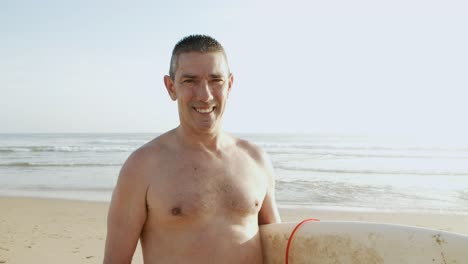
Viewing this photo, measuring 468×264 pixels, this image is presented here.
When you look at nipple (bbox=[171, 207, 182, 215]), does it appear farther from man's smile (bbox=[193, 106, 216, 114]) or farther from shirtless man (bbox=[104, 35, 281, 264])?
man's smile (bbox=[193, 106, 216, 114])

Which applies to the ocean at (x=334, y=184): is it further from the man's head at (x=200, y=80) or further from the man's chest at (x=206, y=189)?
the man's head at (x=200, y=80)

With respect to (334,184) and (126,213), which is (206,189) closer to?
(126,213)

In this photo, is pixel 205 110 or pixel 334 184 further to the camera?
pixel 334 184

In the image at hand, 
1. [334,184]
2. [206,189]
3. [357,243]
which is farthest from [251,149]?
[334,184]

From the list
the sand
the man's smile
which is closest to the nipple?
the man's smile

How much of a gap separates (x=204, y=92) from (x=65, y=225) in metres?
5.38

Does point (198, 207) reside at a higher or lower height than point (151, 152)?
lower

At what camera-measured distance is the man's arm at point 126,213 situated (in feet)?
7.10

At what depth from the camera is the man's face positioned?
2.28m

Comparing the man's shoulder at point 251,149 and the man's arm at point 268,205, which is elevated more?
the man's shoulder at point 251,149

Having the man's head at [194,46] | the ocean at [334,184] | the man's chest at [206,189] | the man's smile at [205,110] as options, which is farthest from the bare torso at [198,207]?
the ocean at [334,184]

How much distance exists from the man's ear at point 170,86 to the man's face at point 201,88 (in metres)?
0.02

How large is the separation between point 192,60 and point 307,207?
21.0 feet

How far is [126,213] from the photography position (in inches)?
85.4
